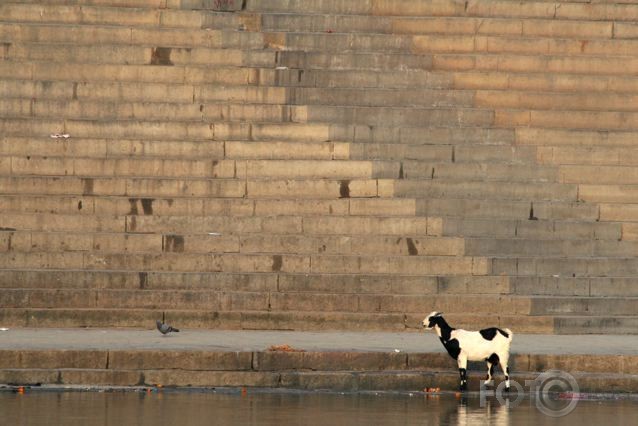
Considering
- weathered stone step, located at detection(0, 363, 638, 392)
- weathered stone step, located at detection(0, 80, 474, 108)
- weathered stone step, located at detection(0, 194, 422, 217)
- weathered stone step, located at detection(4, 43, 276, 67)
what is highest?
weathered stone step, located at detection(4, 43, 276, 67)

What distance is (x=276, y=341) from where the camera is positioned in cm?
1717

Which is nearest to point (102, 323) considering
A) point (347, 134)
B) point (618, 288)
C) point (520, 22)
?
point (347, 134)

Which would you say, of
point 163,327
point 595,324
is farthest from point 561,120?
point 163,327

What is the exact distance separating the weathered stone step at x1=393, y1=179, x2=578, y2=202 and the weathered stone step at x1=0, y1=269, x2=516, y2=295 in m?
1.74

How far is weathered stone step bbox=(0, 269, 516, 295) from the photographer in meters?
19.2

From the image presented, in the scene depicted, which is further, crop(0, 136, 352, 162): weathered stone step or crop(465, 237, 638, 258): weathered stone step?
crop(0, 136, 352, 162): weathered stone step

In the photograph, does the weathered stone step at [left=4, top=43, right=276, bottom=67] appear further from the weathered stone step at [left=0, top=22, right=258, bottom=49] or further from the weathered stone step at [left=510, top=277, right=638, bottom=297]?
the weathered stone step at [left=510, top=277, right=638, bottom=297]

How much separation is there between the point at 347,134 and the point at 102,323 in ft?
16.4

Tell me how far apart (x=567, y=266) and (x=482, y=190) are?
175 centimetres

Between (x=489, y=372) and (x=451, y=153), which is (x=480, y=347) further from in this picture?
(x=451, y=153)

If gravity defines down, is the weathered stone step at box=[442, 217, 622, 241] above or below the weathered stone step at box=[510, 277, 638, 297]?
above

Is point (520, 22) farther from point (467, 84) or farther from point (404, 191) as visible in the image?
point (404, 191)

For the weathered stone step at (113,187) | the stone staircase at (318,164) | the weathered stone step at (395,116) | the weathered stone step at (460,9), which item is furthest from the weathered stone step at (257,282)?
the weathered stone step at (460,9)

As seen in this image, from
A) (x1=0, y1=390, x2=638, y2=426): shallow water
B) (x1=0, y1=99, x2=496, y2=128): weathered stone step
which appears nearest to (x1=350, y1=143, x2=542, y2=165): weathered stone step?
(x1=0, y1=99, x2=496, y2=128): weathered stone step
